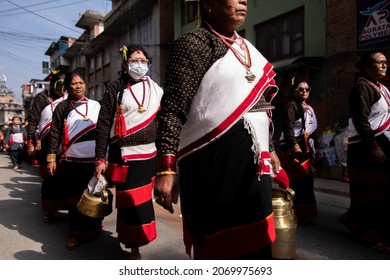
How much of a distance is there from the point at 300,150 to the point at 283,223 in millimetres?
1990

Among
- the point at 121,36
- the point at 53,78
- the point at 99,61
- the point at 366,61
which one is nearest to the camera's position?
the point at 366,61

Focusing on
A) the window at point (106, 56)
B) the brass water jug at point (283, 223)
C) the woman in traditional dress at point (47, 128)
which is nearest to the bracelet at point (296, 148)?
the brass water jug at point (283, 223)

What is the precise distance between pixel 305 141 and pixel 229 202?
2925mm

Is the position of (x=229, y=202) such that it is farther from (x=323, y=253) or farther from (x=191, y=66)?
(x=323, y=253)

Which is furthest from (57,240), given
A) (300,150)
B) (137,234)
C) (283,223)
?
(300,150)

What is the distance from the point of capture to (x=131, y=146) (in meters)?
3.15

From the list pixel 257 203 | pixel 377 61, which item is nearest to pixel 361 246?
pixel 377 61

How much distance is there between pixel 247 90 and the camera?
5.77 feet

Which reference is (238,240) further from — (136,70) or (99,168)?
(136,70)

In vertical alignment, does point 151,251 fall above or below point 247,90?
below

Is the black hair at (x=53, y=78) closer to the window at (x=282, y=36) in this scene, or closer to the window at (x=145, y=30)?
the window at (x=282, y=36)

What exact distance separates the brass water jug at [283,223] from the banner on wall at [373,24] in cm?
610

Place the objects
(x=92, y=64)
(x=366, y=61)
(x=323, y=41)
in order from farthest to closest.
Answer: (x=92, y=64) → (x=323, y=41) → (x=366, y=61)

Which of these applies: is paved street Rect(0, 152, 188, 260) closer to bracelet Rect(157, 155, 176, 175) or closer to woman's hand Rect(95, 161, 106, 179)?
woman's hand Rect(95, 161, 106, 179)
